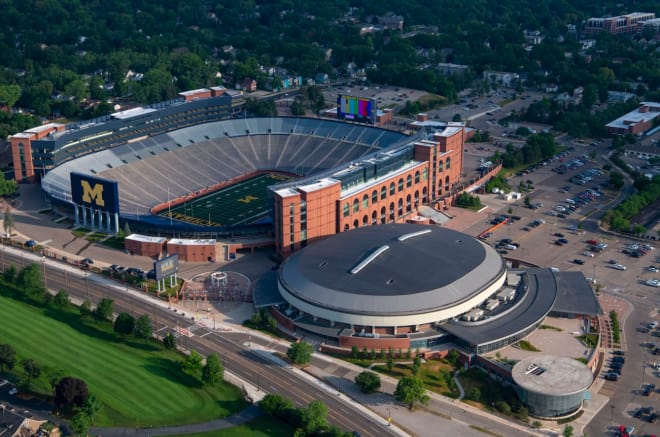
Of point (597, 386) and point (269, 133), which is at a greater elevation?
point (269, 133)

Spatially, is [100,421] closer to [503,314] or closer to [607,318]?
[503,314]

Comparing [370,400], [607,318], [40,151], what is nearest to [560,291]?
[607,318]

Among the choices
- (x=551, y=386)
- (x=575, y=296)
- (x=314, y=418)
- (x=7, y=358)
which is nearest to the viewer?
(x=314, y=418)

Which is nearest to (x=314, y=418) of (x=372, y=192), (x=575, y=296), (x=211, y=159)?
(x=575, y=296)

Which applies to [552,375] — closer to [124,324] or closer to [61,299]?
[124,324]

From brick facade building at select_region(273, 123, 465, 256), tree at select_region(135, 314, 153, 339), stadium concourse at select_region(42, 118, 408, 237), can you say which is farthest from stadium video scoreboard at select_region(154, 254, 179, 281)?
stadium concourse at select_region(42, 118, 408, 237)
